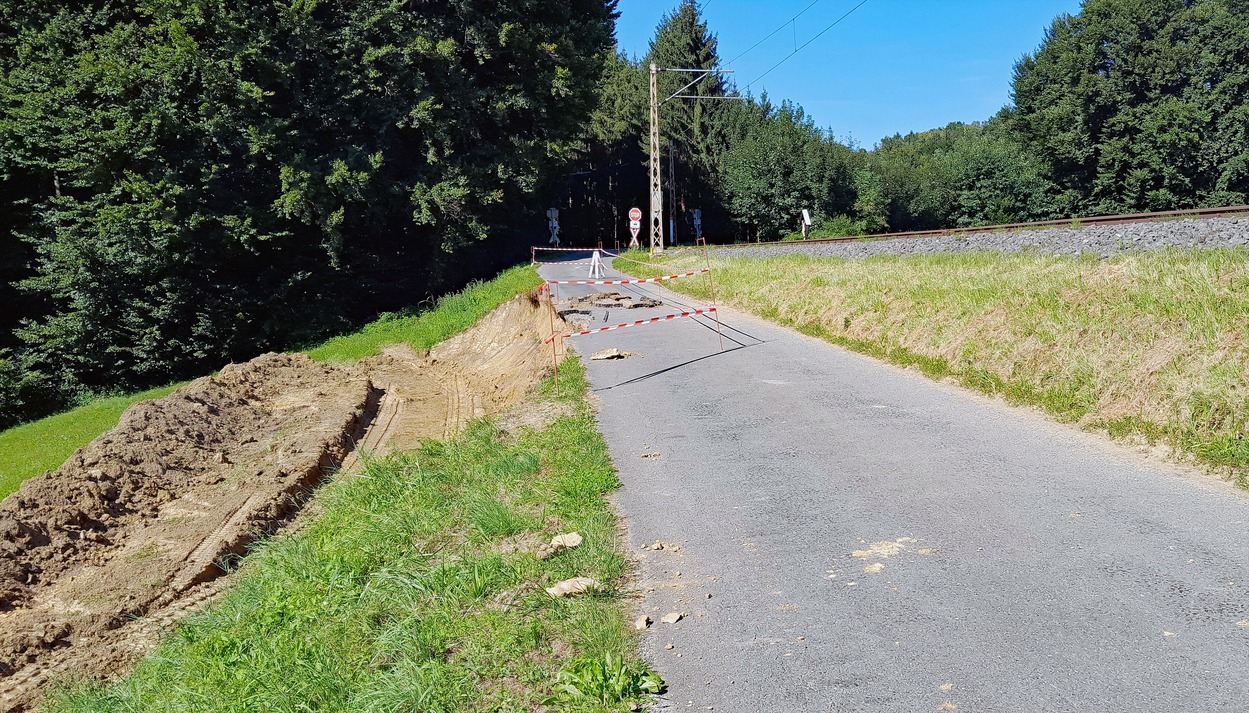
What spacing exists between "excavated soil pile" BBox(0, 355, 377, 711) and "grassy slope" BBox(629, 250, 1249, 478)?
8956 mm

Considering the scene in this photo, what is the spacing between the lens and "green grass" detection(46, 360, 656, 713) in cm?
421

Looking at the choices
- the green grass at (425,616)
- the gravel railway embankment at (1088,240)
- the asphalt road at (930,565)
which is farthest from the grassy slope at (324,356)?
the asphalt road at (930,565)

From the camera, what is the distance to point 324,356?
25.8 m

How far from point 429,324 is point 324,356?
11.3 feet

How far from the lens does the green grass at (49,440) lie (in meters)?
14.3

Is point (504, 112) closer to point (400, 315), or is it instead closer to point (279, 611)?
point (400, 315)

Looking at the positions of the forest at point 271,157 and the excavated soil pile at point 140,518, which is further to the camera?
the forest at point 271,157

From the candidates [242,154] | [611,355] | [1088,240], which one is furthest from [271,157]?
[1088,240]

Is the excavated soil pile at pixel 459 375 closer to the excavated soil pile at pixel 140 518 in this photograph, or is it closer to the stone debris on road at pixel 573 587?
the excavated soil pile at pixel 140 518

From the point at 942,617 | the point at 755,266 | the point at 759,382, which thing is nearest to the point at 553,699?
the point at 942,617

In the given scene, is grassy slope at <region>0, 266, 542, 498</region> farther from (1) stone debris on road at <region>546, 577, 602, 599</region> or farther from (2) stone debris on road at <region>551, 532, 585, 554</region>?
(1) stone debris on road at <region>546, 577, 602, 599</region>

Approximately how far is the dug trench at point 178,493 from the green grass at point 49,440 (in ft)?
8.46

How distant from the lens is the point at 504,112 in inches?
1229

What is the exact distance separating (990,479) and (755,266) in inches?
633
